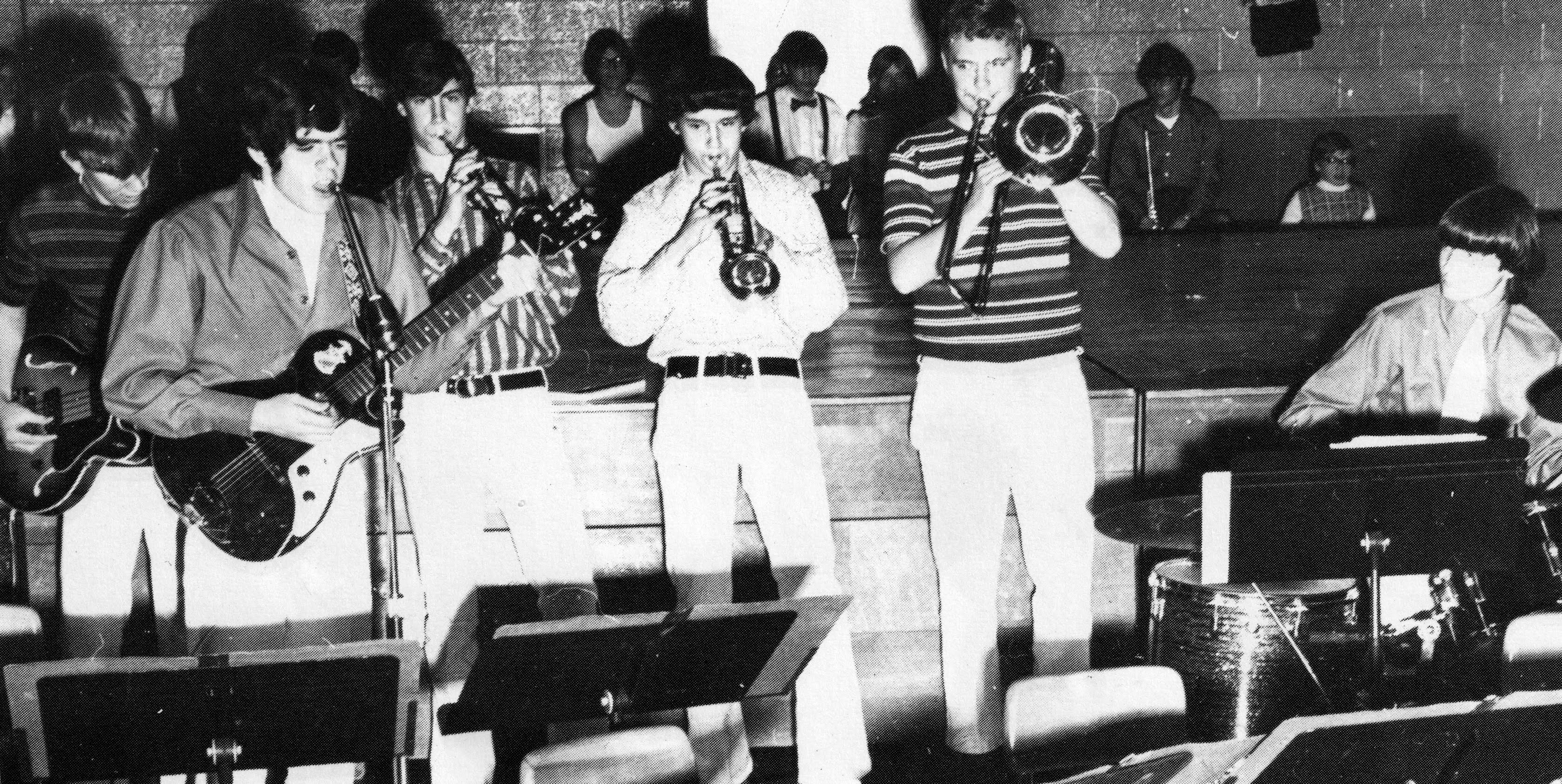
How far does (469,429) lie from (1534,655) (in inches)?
90.3

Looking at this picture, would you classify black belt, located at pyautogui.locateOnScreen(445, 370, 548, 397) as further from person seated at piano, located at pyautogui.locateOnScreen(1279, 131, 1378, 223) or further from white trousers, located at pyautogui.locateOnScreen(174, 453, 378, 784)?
person seated at piano, located at pyautogui.locateOnScreen(1279, 131, 1378, 223)

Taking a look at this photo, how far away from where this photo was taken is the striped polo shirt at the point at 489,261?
11.4 ft

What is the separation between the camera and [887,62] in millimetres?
8328

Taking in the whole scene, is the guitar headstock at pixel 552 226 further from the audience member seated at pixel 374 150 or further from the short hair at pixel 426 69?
the audience member seated at pixel 374 150

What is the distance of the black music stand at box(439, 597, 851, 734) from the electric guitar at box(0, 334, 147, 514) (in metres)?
1.36

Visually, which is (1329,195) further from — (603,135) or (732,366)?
(732,366)

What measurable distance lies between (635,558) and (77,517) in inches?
55.9

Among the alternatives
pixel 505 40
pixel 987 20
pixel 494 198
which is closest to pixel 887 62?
pixel 505 40

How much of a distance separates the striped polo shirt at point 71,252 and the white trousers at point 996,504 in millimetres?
1956

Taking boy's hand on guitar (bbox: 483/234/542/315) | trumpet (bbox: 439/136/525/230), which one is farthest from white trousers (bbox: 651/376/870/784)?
trumpet (bbox: 439/136/525/230)

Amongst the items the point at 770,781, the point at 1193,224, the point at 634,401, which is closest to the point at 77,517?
the point at 634,401

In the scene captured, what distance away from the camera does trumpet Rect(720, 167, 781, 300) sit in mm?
3340

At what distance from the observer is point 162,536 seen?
11.1 ft

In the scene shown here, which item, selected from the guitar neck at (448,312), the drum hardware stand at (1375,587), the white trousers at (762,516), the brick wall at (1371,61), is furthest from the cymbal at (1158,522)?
the brick wall at (1371,61)
